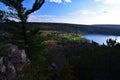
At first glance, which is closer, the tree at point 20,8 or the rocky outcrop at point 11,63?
the rocky outcrop at point 11,63

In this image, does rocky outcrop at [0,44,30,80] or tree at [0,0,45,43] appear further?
tree at [0,0,45,43]

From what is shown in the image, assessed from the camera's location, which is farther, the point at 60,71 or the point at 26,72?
the point at 60,71

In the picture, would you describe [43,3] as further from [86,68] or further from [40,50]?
[86,68]

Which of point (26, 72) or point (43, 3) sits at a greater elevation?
point (43, 3)

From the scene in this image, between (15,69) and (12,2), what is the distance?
12992 millimetres

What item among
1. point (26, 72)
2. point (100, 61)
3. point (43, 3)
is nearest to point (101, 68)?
point (100, 61)

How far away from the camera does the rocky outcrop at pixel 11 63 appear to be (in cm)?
1845

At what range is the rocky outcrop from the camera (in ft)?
60.5

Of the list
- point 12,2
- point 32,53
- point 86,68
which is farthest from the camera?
point 32,53

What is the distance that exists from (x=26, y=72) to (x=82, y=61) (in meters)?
7.25

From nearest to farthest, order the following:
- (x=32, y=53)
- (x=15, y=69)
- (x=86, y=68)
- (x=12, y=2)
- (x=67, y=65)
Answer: (x=15, y=69), (x=67, y=65), (x=86, y=68), (x=12, y=2), (x=32, y=53)

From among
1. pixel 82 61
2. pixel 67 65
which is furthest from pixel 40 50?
pixel 67 65

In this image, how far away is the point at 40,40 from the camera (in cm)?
3591

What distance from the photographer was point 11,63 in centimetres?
1912
